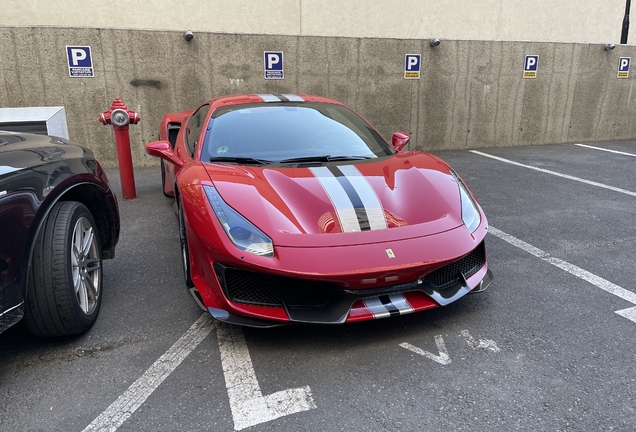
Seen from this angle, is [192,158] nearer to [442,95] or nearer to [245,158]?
[245,158]

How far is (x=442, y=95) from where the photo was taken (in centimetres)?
863

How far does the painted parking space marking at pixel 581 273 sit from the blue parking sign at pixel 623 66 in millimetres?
8097

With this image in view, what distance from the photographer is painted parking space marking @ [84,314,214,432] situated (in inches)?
74.9

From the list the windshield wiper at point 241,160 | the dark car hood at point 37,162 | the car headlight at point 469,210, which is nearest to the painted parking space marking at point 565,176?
the car headlight at point 469,210

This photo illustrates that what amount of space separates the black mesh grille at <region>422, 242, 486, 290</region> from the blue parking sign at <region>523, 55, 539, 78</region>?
7603 millimetres

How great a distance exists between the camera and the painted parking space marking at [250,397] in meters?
1.92

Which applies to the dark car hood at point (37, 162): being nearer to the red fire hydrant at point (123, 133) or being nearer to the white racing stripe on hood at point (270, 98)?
the white racing stripe on hood at point (270, 98)

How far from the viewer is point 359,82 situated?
8141 mm

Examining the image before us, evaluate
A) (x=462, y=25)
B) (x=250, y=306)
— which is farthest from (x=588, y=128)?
(x=250, y=306)

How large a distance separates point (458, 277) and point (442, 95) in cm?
676

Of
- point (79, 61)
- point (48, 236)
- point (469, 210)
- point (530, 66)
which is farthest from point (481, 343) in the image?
point (530, 66)

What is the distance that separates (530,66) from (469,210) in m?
7.57

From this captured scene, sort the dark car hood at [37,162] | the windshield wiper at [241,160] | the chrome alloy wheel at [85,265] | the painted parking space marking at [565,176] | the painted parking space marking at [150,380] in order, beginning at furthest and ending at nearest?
the painted parking space marking at [565,176]
the windshield wiper at [241,160]
the chrome alloy wheel at [85,265]
the dark car hood at [37,162]
the painted parking space marking at [150,380]

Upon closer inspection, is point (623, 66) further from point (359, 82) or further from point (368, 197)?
point (368, 197)
